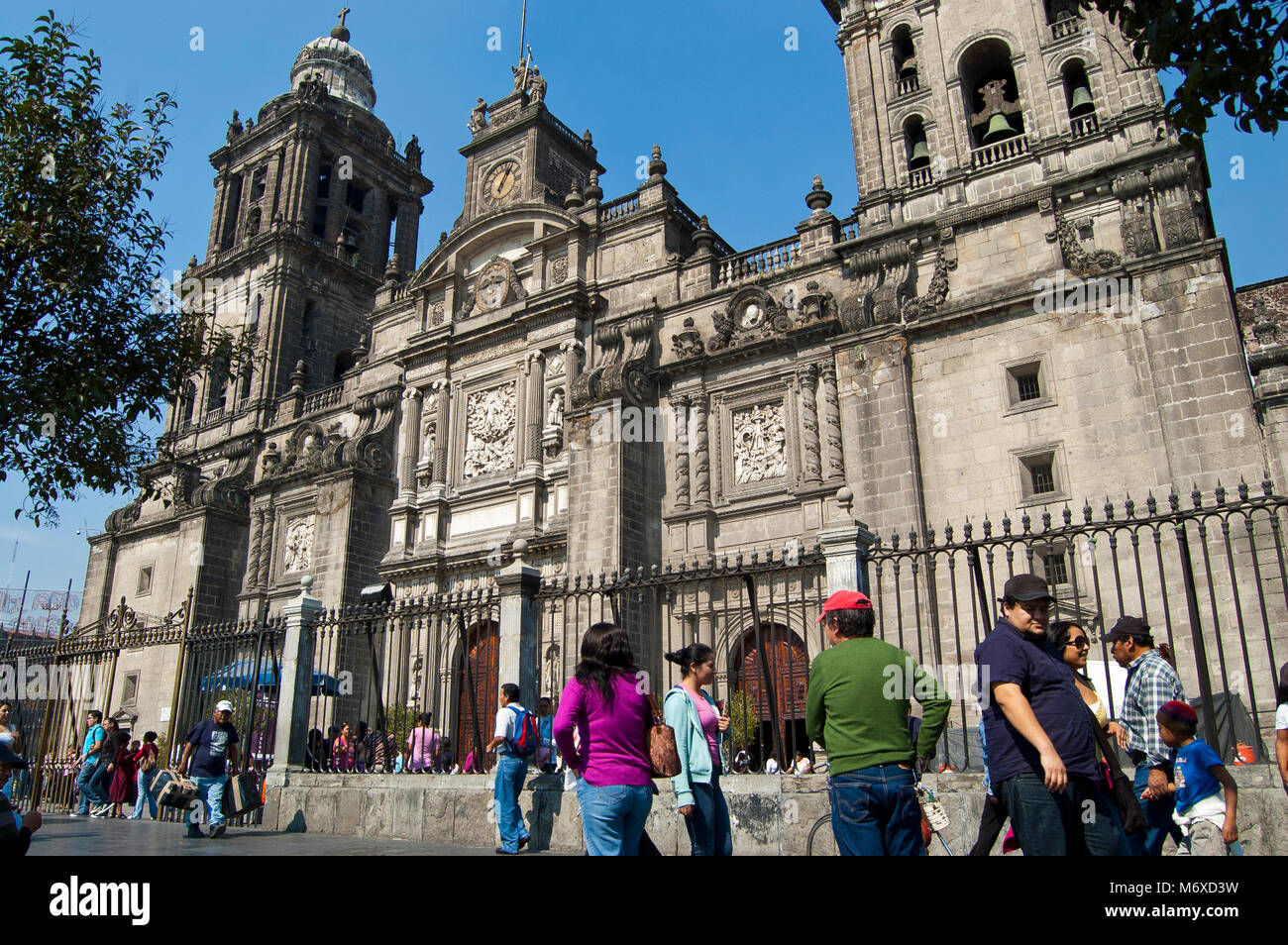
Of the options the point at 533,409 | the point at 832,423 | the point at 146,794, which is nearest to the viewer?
the point at 146,794

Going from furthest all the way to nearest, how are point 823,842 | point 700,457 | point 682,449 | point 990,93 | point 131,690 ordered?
point 131,690 → point 682,449 → point 700,457 → point 990,93 → point 823,842

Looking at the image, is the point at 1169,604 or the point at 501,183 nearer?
the point at 1169,604

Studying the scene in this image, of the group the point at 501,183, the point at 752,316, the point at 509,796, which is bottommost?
the point at 509,796

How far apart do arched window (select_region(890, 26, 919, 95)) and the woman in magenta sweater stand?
17.7 meters

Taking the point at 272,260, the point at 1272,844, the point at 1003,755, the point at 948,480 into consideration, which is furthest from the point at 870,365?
the point at 272,260

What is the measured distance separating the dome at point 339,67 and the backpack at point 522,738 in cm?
3601

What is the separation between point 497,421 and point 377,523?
4.65m

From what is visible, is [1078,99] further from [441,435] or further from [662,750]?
[662,750]

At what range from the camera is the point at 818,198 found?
20266mm

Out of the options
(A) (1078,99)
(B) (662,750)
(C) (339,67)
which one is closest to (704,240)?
(A) (1078,99)

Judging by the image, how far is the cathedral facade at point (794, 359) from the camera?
15.2 meters

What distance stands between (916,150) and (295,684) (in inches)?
614

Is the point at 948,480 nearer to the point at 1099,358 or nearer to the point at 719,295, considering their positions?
the point at 1099,358

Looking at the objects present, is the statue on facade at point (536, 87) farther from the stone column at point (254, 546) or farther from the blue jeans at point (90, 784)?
the blue jeans at point (90, 784)
